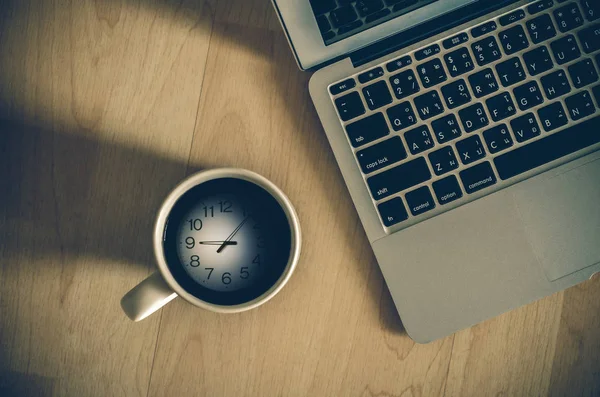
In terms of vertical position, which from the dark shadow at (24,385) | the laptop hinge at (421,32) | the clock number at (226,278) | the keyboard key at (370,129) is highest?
the laptop hinge at (421,32)

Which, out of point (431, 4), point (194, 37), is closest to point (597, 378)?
point (431, 4)

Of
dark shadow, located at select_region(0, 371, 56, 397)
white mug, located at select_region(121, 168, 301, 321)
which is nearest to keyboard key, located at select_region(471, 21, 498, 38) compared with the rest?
white mug, located at select_region(121, 168, 301, 321)

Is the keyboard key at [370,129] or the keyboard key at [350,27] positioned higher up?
the keyboard key at [350,27]

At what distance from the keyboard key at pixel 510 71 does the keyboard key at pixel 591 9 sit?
3.2 inches

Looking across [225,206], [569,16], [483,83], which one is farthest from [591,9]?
[225,206]

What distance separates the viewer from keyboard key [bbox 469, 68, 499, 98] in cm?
45

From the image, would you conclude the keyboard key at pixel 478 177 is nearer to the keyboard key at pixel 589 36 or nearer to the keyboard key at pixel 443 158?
the keyboard key at pixel 443 158

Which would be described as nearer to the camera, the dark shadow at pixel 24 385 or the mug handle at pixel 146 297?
the mug handle at pixel 146 297

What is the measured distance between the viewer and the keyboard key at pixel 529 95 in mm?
446

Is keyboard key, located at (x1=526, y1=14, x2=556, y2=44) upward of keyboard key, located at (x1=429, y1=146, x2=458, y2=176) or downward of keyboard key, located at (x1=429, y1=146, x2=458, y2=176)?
upward

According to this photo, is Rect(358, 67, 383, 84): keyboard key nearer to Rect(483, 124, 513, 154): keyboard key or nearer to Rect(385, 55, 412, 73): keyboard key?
Rect(385, 55, 412, 73): keyboard key

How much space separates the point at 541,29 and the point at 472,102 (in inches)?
3.8

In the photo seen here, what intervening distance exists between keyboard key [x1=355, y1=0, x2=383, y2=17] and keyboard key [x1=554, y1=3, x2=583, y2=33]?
0.18m

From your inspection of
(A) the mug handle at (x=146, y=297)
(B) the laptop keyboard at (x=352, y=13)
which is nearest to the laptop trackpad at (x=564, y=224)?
(B) the laptop keyboard at (x=352, y=13)
